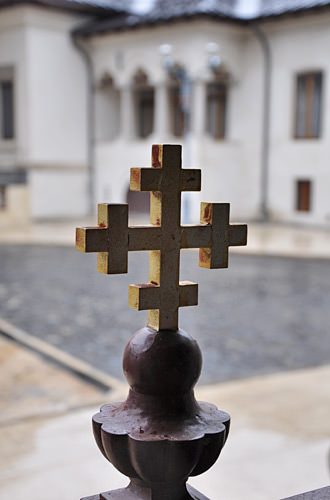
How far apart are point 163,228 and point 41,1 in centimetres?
2245

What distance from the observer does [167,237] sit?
1.49m

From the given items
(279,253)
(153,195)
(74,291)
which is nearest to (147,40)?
(279,253)

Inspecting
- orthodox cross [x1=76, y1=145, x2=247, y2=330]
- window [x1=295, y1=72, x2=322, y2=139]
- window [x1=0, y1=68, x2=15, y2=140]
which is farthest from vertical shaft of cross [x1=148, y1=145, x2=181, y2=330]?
window [x1=0, y1=68, x2=15, y2=140]

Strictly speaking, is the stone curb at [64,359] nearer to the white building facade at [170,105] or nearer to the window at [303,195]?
the white building facade at [170,105]

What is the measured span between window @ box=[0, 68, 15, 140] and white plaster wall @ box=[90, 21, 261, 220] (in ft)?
10.2

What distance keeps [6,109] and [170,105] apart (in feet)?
19.1

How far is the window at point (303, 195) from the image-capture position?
21562mm

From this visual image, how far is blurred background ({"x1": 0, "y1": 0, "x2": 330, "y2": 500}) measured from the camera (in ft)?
30.8

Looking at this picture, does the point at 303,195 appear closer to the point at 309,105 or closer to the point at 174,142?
the point at 309,105

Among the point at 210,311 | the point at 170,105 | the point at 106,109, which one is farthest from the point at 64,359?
the point at 106,109

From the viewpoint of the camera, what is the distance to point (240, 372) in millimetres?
6699

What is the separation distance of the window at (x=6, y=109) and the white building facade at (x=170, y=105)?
0.04 meters

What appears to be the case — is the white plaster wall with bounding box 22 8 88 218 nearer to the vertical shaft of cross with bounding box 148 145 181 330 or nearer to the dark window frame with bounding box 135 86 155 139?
the dark window frame with bounding box 135 86 155 139

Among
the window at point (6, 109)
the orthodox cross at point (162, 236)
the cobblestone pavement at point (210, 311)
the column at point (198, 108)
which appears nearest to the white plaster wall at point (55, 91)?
the window at point (6, 109)
